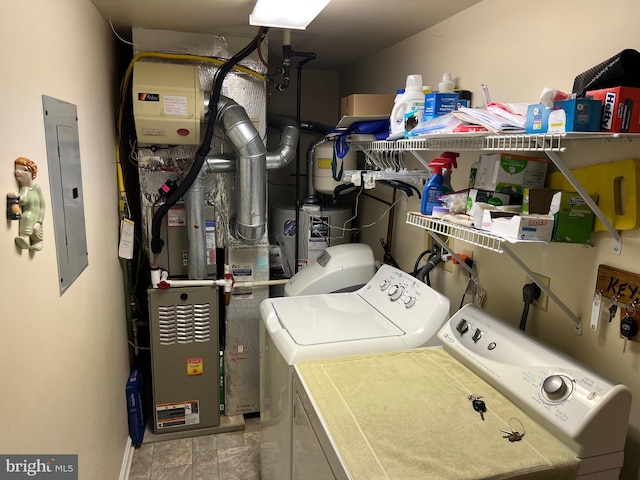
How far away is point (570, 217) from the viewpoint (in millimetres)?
1294

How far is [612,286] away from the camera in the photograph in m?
1.30

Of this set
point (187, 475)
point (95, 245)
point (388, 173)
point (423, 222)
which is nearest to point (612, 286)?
point (423, 222)

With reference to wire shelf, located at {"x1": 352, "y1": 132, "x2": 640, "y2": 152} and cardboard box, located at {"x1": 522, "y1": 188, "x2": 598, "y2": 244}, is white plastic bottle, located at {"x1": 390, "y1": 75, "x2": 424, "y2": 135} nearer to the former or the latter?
wire shelf, located at {"x1": 352, "y1": 132, "x2": 640, "y2": 152}

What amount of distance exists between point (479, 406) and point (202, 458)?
1821mm

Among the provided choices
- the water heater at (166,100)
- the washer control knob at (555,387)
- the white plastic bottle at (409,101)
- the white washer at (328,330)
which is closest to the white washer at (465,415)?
the washer control knob at (555,387)

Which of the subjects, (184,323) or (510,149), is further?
(184,323)

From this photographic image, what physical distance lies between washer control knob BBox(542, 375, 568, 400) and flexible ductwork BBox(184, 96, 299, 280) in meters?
1.69

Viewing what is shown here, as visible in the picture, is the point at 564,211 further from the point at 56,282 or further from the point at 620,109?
the point at 56,282

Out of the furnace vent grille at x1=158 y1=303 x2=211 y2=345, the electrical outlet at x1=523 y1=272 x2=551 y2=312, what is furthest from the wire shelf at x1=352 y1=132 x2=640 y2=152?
the furnace vent grille at x1=158 y1=303 x2=211 y2=345

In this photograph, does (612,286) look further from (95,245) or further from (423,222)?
(95,245)

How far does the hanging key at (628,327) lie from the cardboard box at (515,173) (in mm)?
459

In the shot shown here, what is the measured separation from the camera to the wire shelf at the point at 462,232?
1295 millimetres

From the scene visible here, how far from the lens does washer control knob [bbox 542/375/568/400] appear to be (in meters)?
1.21

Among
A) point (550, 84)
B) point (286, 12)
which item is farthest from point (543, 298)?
point (286, 12)
